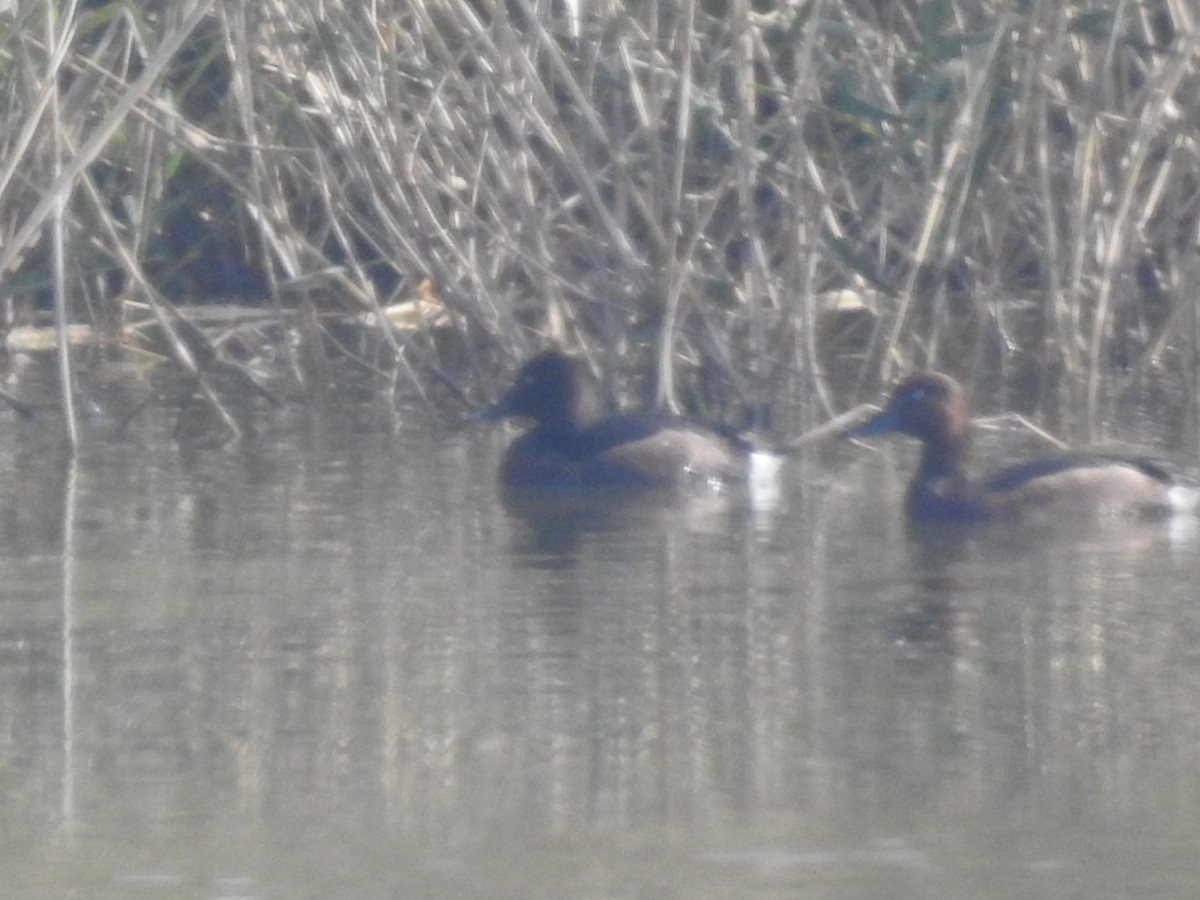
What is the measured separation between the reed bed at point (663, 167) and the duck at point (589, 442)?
0.29 metres

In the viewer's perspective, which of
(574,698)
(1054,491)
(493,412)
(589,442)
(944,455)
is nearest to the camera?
(574,698)

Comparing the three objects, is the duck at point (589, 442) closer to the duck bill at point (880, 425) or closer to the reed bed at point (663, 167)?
the reed bed at point (663, 167)

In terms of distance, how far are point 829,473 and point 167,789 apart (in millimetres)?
5495

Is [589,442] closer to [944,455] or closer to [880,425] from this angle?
[880,425]

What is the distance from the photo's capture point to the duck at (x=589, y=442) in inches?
435

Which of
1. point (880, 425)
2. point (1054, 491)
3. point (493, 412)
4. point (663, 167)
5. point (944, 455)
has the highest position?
point (663, 167)

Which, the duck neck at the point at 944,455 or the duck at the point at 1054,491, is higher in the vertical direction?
the duck neck at the point at 944,455

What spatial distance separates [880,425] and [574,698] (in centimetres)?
427

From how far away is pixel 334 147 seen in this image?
472 inches

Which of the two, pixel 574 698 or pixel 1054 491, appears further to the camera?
pixel 1054 491

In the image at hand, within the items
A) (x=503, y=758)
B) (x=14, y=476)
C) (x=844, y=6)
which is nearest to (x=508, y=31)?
(x=844, y=6)

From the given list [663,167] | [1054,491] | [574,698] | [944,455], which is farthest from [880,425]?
[574,698]

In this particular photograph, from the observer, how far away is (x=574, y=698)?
7105 mm

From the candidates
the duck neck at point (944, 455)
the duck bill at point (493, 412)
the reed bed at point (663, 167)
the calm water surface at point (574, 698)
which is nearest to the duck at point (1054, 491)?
the duck neck at point (944, 455)
